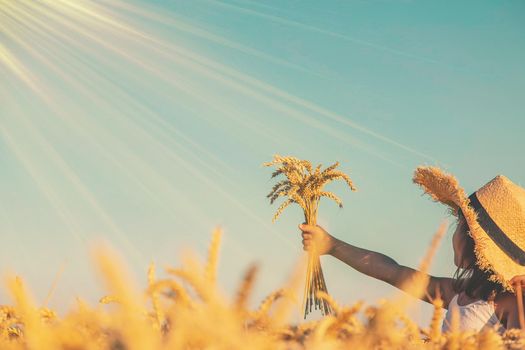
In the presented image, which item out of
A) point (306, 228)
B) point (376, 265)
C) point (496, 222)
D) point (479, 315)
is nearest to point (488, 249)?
point (496, 222)

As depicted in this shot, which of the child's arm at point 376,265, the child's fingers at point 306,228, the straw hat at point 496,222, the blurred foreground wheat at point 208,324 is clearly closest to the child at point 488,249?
the straw hat at point 496,222

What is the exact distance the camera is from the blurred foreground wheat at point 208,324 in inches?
22.7

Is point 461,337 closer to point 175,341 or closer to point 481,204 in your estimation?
point 175,341

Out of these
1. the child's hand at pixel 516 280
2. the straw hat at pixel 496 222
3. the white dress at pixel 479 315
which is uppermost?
the straw hat at pixel 496 222

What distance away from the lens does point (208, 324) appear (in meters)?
0.60

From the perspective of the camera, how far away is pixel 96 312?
96cm

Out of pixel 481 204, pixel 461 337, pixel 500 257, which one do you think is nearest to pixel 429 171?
pixel 481 204

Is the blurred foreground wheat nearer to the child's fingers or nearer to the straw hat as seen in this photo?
the straw hat

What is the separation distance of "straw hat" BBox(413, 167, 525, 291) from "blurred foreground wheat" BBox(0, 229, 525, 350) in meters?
2.96

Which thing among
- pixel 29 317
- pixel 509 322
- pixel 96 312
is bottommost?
pixel 29 317

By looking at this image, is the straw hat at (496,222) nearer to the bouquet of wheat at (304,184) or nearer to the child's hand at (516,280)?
the child's hand at (516,280)

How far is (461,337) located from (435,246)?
0.41 meters

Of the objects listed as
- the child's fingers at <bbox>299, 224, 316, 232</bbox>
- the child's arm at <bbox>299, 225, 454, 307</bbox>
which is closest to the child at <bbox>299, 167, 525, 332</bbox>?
the child's arm at <bbox>299, 225, 454, 307</bbox>

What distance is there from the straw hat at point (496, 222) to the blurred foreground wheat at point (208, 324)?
2963mm
